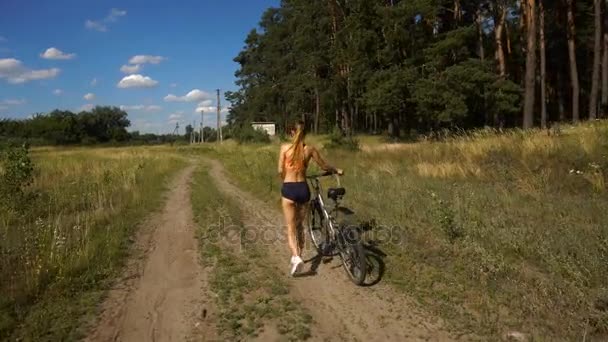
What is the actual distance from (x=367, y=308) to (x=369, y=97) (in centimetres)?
3103

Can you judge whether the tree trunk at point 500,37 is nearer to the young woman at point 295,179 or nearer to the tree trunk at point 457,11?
the tree trunk at point 457,11

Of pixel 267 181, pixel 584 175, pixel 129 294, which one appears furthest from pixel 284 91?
pixel 129 294

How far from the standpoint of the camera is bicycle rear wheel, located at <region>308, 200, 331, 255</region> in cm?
688

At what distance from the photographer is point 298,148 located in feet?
20.9

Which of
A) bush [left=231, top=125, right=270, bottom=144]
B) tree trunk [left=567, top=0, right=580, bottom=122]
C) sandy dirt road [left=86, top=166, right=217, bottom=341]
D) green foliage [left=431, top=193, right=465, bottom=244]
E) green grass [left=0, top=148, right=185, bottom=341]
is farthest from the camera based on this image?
bush [left=231, top=125, right=270, bottom=144]

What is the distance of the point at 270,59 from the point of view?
241ft

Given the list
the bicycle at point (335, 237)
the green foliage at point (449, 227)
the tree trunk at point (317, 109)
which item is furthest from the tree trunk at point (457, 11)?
the bicycle at point (335, 237)

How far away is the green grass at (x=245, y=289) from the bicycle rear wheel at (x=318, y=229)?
811 millimetres

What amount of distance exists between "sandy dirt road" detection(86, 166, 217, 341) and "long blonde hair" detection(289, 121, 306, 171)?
201 cm

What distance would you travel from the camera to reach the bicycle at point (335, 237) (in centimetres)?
Answer: 592

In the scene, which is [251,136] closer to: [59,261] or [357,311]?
[59,261]

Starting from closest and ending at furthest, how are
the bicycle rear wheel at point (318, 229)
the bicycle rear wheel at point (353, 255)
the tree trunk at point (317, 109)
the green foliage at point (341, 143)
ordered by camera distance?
the bicycle rear wheel at point (353, 255), the bicycle rear wheel at point (318, 229), the green foliage at point (341, 143), the tree trunk at point (317, 109)

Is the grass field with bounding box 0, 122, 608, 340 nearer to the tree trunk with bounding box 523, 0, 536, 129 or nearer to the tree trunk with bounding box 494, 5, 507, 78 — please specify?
the tree trunk with bounding box 523, 0, 536, 129

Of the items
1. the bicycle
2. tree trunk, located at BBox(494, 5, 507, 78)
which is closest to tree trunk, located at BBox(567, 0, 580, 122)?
tree trunk, located at BBox(494, 5, 507, 78)
